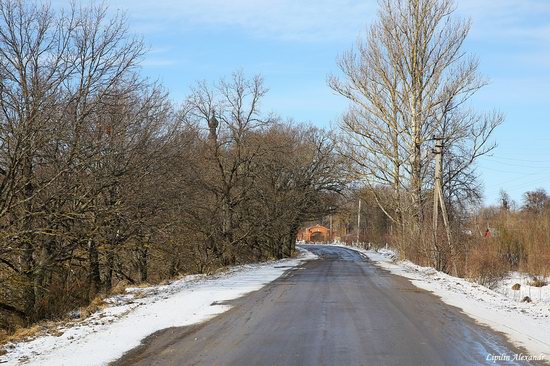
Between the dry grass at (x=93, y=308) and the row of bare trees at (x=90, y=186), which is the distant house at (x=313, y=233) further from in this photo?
the dry grass at (x=93, y=308)

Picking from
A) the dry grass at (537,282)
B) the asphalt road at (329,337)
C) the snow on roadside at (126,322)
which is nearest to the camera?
the asphalt road at (329,337)

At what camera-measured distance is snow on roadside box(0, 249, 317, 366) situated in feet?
24.3

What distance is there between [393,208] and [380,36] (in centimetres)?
1085

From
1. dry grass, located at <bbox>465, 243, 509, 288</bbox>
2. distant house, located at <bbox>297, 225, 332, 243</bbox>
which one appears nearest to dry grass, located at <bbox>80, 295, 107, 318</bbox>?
dry grass, located at <bbox>465, 243, 509, 288</bbox>

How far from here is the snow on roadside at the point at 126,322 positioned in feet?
24.3

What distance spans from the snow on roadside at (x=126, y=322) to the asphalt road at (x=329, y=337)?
1.34ft

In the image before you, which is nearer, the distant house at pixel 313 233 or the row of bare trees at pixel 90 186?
the row of bare trees at pixel 90 186

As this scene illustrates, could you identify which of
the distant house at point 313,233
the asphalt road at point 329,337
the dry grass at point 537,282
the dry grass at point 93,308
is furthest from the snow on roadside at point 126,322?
the distant house at point 313,233

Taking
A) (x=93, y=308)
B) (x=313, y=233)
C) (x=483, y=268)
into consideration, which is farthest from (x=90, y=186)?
(x=313, y=233)

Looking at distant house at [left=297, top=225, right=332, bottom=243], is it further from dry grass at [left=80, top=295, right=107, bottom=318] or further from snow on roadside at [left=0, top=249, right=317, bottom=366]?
dry grass at [left=80, top=295, right=107, bottom=318]

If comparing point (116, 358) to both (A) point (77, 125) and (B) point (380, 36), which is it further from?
(B) point (380, 36)

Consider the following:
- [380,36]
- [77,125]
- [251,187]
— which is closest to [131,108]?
[77,125]

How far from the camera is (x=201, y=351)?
24.7 feet

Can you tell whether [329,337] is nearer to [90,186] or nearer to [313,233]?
[90,186]
